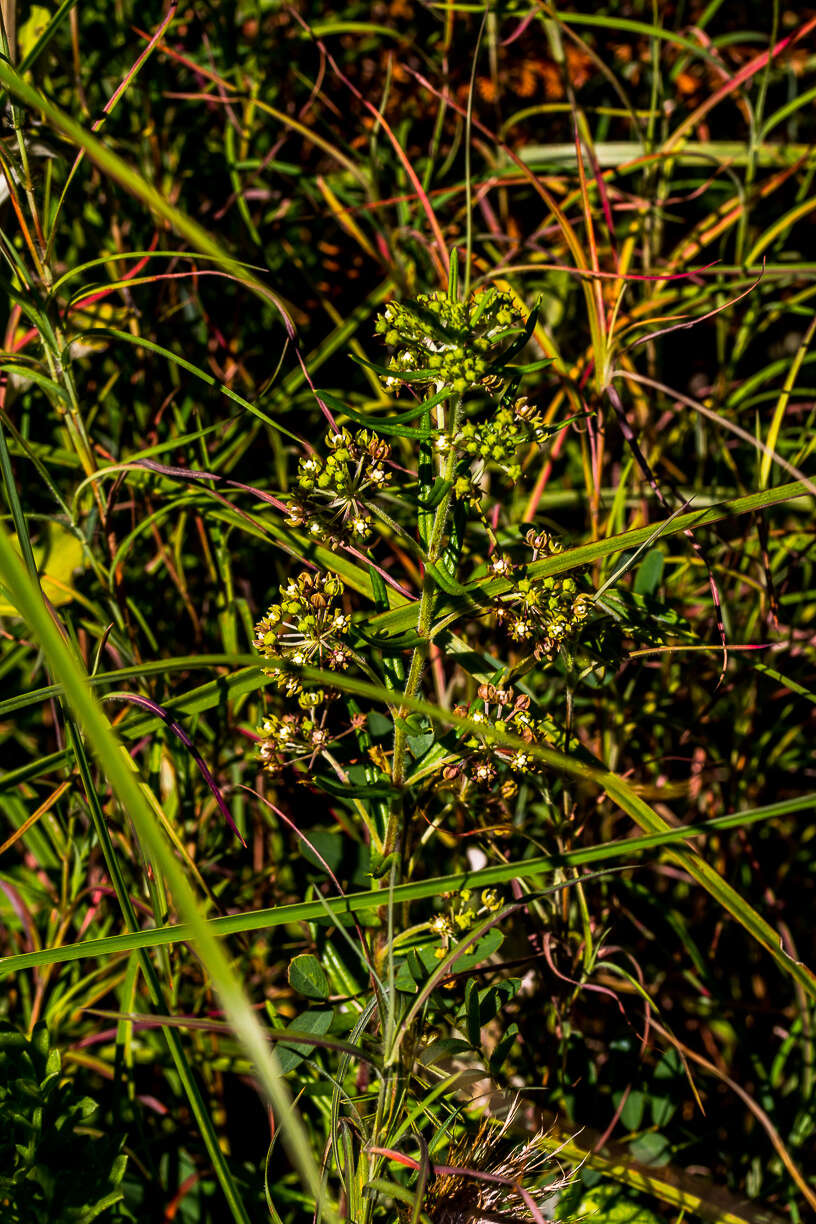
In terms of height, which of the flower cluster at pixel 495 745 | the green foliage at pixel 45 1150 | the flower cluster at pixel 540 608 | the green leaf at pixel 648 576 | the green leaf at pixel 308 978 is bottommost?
the green foliage at pixel 45 1150

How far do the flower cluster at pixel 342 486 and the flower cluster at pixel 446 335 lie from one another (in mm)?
73

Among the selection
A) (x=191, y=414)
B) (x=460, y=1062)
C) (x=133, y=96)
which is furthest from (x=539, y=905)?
(x=133, y=96)

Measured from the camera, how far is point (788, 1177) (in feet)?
4.27

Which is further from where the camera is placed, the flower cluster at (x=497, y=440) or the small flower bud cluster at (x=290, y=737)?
the small flower bud cluster at (x=290, y=737)

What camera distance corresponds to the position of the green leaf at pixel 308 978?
96 cm

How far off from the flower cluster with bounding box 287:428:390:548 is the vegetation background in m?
0.09

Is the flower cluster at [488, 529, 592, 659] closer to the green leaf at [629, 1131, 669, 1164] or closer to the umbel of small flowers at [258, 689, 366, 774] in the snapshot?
the umbel of small flowers at [258, 689, 366, 774]

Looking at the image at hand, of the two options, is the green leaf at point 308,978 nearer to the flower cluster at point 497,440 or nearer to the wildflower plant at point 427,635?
the wildflower plant at point 427,635

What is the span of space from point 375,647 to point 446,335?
0.34 m

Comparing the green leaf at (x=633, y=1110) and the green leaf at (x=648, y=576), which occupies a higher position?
the green leaf at (x=648, y=576)

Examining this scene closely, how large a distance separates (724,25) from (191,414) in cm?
169

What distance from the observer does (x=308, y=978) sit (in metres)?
0.97

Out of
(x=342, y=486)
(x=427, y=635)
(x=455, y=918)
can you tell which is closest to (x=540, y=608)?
(x=427, y=635)

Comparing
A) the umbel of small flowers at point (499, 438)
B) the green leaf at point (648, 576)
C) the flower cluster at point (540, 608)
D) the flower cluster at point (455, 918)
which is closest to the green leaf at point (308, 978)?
the flower cluster at point (455, 918)
